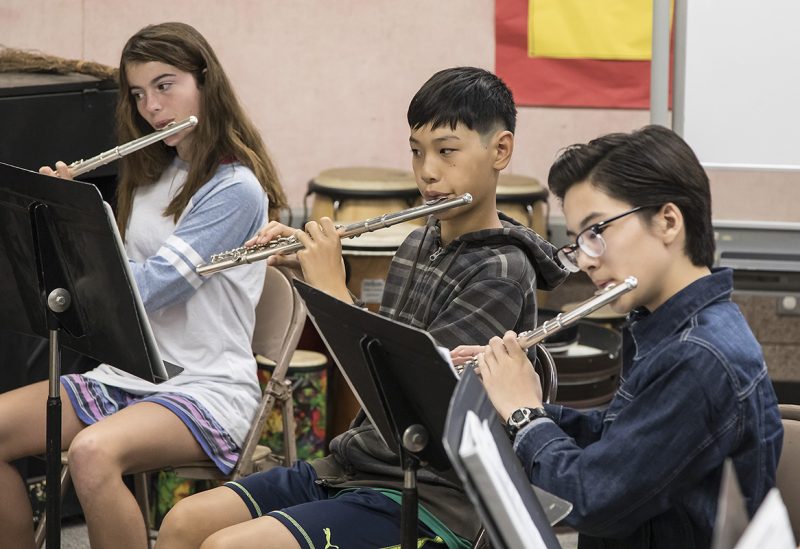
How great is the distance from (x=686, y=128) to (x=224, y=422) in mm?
1442

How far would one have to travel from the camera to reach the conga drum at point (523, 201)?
3.69 meters

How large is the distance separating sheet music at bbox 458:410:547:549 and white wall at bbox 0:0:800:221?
3.05 metres

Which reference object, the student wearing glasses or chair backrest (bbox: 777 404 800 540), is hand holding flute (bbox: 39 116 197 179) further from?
chair backrest (bbox: 777 404 800 540)

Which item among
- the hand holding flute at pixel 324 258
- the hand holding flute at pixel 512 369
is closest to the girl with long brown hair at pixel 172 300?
the hand holding flute at pixel 324 258

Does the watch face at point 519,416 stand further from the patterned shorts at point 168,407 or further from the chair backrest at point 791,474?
the patterned shorts at point 168,407

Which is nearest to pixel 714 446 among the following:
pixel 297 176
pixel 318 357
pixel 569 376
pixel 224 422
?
pixel 224 422

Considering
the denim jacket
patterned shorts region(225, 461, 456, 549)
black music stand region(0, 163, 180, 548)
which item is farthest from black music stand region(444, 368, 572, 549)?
black music stand region(0, 163, 180, 548)

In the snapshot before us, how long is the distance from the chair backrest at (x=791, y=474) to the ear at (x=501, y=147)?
26.4 inches

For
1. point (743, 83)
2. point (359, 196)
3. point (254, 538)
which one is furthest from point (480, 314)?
point (359, 196)

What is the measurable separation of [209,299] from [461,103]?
708 millimetres

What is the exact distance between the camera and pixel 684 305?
155 centimetres

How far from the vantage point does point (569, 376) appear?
3.18m

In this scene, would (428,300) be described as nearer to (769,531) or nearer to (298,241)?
(298,241)

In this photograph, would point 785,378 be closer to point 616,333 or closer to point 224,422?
point 616,333
